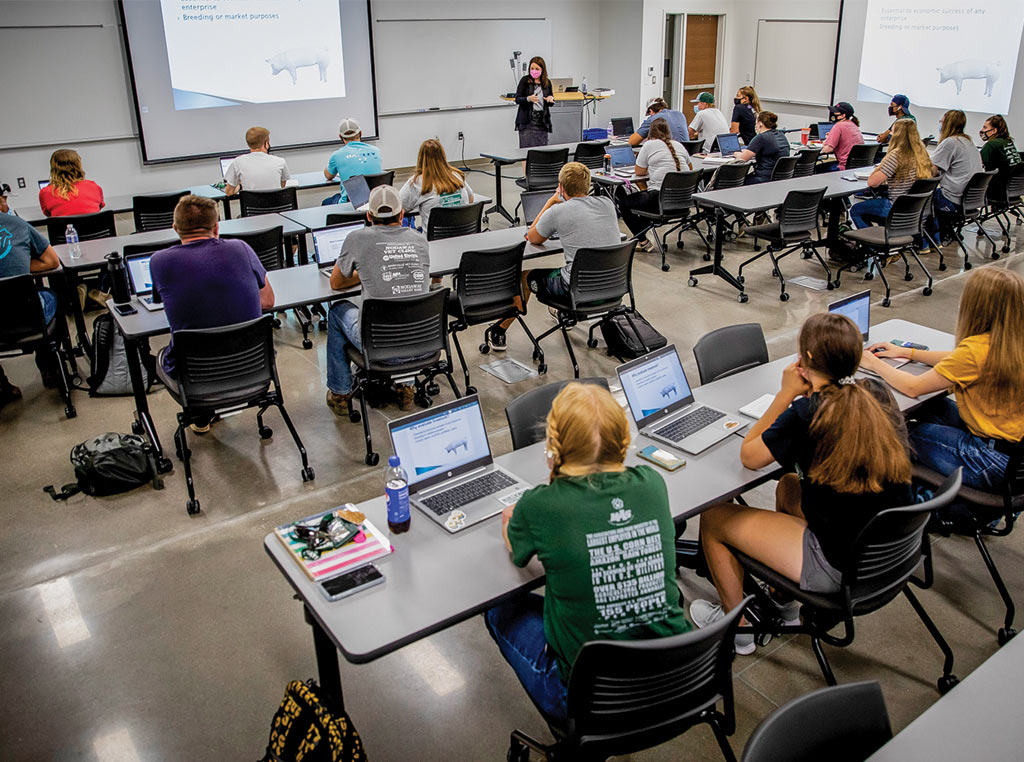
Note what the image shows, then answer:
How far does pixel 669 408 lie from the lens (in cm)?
323

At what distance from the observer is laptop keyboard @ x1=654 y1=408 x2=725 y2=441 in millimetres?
3090

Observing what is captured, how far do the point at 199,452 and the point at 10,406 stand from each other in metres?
1.47

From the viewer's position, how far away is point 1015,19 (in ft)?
34.1

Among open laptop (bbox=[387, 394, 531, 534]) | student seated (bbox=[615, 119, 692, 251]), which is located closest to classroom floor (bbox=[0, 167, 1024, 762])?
open laptop (bbox=[387, 394, 531, 534])

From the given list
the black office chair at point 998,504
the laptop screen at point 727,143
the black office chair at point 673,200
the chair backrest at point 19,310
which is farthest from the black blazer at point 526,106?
the black office chair at point 998,504

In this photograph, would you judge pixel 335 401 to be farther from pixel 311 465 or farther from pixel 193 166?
pixel 193 166

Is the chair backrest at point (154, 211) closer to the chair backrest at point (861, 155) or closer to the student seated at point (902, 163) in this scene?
the student seated at point (902, 163)

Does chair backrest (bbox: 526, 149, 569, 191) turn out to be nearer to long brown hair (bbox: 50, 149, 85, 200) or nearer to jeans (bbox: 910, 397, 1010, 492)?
long brown hair (bbox: 50, 149, 85, 200)

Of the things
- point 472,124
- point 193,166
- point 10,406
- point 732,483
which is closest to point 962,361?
point 732,483

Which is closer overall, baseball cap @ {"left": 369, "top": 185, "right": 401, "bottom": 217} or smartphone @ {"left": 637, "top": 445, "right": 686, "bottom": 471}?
smartphone @ {"left": 637, "top": 445, "right": 686, "bottom": 471}

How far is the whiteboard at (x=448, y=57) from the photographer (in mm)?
11539

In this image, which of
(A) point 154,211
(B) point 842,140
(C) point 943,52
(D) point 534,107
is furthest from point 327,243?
(C) point 943,52

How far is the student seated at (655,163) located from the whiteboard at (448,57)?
5.15m

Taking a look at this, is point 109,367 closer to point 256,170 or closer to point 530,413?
point 256,170
